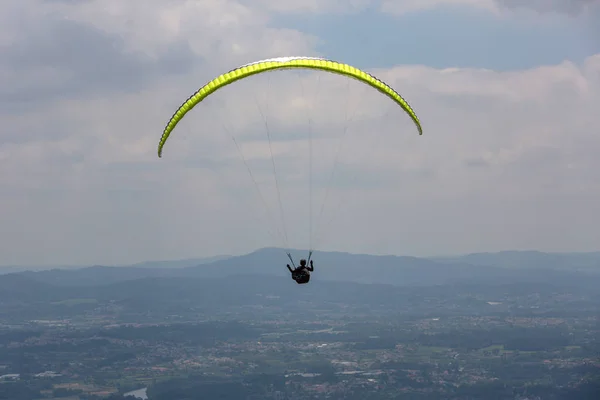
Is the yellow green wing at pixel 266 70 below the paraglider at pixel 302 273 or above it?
above

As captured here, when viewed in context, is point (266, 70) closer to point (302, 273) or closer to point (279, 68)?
point (279, 68)

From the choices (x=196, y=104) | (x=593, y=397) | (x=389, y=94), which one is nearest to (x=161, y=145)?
(x=196, y=104)

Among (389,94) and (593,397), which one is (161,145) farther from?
(593,397)

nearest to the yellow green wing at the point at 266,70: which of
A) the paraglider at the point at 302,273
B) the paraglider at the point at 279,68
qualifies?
the paraglider at the point at 279,68

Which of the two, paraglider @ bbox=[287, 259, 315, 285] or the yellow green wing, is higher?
the yellow green wing

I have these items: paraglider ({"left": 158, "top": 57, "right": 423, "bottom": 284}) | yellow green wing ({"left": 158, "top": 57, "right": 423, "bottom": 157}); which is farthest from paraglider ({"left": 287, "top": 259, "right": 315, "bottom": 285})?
yellow green wing ({"left": 158, "top": 57, "right": 423, "bottom": 157})

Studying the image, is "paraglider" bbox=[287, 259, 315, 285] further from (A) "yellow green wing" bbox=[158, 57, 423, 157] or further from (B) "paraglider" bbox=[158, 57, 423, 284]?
(A) "yellow green wing" bbox=[158, 57, 423, 157]

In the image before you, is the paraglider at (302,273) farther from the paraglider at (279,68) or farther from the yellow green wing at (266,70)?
the yellow green wing at (266,70)

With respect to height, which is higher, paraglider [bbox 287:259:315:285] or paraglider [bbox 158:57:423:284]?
paraglider [bbox 158:57:423:284]
